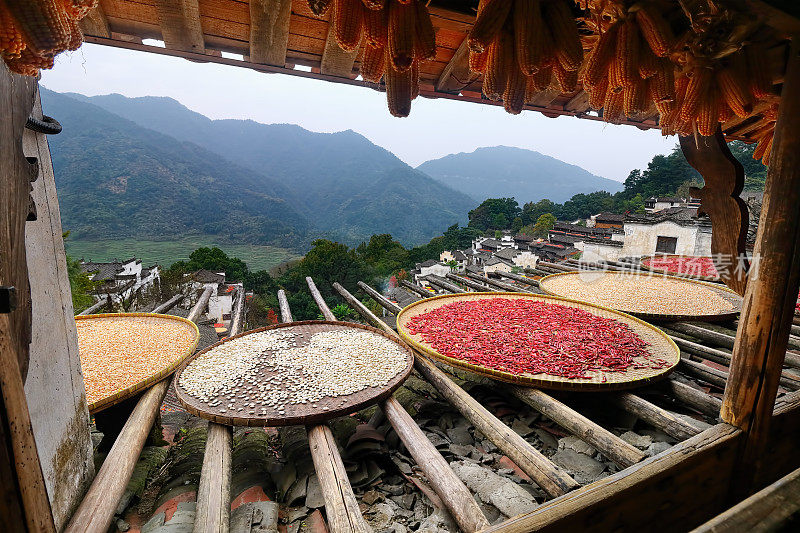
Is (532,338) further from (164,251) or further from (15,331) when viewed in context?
(164,251)

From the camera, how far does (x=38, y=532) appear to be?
1.13 m

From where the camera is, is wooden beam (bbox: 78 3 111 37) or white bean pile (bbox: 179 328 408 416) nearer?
wooden beam (bbox: 78 3 111 37)

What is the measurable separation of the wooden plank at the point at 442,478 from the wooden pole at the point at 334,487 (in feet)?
1.34

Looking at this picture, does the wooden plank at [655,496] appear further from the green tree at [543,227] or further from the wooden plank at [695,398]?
the green tree at [543,227]

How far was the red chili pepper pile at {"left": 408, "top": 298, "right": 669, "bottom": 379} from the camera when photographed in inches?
120

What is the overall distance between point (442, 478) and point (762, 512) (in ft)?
4.15

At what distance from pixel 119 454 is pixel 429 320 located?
3012 mm

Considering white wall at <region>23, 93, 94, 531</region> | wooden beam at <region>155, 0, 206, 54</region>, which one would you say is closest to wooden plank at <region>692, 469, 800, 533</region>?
white wall at <region>23, 93, 94, 531</region>

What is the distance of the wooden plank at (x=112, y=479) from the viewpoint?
1615mm

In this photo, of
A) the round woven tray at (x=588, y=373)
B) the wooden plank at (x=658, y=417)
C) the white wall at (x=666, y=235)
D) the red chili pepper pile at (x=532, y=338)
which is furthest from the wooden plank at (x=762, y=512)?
the white wall at (x=666, y=235)

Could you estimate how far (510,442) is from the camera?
7.07 ft

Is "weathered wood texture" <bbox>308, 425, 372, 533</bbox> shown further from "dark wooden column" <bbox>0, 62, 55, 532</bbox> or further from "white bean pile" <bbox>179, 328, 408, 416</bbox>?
"dark wooden column" <bbox>0, 62, 55, 532</bbox>

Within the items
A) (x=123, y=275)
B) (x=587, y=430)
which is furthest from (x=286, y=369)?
(x=123, y=275)

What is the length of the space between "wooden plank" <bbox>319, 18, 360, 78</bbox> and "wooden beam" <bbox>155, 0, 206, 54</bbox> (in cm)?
71
